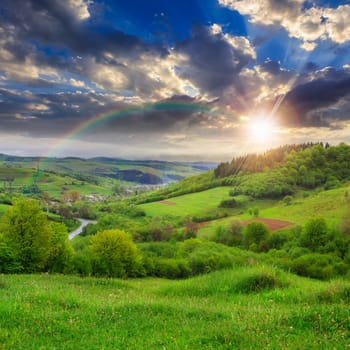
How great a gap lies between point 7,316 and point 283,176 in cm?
19960

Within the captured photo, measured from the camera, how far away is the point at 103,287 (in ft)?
61.8

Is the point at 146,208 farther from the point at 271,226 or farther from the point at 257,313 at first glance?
the point at 257,313

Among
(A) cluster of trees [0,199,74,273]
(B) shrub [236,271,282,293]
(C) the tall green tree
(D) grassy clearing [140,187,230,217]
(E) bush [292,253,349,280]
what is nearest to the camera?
(B) shrub [236,271,282,293]

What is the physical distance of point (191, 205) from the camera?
170750 mm

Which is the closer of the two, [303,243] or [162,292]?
[162,292]

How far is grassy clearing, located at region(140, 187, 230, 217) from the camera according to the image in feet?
519

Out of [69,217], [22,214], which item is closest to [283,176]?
[69,217]

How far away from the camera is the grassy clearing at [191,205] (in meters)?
158

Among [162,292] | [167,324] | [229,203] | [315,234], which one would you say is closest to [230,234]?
[315,234]

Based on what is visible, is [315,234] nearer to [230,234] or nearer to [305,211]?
[230,234]

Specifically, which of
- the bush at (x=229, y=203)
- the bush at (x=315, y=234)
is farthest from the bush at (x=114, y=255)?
the bush at (x=229, y=203)

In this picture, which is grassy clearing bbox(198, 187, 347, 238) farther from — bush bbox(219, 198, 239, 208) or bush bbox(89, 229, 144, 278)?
bush bbox(89, 229, 144, 278)

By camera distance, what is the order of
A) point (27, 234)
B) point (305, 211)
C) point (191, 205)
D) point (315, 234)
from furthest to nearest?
point (191, 205)
point (305, 211)
point (315, 234)
point (27, 234)

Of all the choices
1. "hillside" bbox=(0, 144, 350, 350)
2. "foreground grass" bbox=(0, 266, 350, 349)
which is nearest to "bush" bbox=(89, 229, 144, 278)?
"hillside" bbox=(0, 144, 350, 350)
